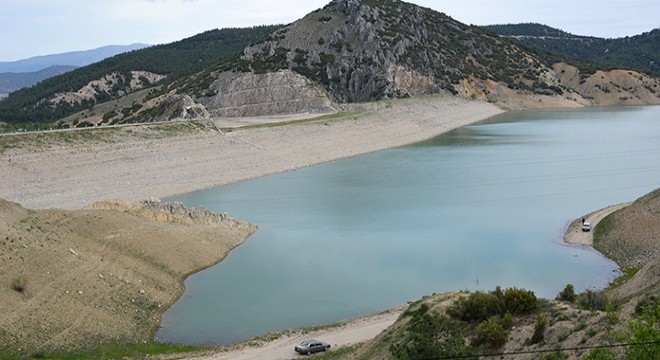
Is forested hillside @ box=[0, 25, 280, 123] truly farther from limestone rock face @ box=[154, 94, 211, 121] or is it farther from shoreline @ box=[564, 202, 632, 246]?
shoreline @ box=[564, 202, 632, 246]

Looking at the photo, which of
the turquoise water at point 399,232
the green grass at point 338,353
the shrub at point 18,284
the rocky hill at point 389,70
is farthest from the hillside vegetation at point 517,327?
the rocky hill at point 389,70

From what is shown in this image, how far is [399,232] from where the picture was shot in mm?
31812

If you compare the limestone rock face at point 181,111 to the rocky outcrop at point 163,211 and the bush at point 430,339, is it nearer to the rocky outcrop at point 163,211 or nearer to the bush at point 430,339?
the rocky outcrop at point 163,211

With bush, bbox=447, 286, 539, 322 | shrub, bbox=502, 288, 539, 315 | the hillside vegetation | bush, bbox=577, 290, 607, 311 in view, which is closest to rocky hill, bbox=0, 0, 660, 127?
the hillside vegetation

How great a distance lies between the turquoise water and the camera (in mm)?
22609

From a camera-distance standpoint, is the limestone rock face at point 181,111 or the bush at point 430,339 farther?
the limestone rock face at point 181,111

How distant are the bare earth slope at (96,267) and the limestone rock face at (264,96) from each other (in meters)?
58.0

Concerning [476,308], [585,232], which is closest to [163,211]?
[585,232]

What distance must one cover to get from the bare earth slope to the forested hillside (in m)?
85.6

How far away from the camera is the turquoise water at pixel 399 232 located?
2261cm

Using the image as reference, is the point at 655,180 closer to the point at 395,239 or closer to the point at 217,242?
the point at 395,239

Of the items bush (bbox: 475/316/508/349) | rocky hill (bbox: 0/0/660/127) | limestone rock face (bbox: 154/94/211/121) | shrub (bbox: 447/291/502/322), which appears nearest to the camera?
bush (bbox: 475/316/508/349)

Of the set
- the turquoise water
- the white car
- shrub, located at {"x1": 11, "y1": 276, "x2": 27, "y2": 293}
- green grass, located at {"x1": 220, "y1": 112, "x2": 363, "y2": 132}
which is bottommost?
the turquoise water

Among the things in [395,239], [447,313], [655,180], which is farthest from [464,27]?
[447,313]
